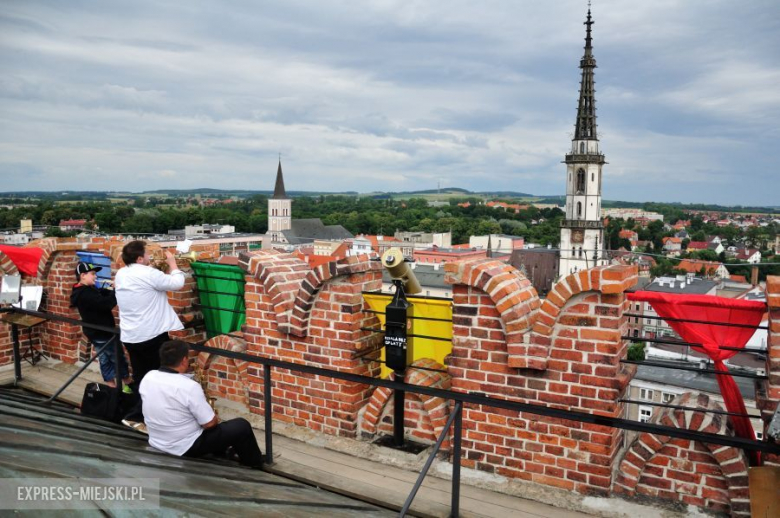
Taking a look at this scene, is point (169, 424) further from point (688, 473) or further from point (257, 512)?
point (688, 473)

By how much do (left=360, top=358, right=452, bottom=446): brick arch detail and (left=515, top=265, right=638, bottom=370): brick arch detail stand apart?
847mm

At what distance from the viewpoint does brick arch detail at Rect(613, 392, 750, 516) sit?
348 cm

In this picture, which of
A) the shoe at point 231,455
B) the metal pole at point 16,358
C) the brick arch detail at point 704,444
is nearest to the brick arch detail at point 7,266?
the metal pole at point 16,358

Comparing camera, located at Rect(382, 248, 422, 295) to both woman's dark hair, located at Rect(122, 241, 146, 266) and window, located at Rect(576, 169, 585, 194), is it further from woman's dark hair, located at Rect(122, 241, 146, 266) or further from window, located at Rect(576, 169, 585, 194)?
window, located at Rect(576, 169, 585, 194)

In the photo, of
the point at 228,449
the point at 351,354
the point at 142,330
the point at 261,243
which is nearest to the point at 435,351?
the point at 351,354

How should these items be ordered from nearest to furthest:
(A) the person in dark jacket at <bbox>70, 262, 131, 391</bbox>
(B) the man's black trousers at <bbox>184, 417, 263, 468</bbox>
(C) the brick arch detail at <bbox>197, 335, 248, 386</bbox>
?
(B) the man's black trousers at <bbox>184, 417, 263, 468</bbox> → (C) the brick arch detail at <bbox>197, 335, 248, 386</bbox> → (A) the person in dark jacket at <bbox>70, 262, 131, 391</bbox>

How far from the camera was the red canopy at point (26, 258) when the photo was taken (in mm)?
7109

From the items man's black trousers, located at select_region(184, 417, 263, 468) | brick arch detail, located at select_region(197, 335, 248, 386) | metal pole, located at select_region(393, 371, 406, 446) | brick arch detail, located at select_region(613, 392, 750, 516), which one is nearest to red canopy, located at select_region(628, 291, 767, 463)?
brick arch detail, located at select_region(613, 392, 750, 516)

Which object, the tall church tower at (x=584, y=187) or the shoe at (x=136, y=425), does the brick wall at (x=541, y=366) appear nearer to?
the shoe at (x=136, y=425)

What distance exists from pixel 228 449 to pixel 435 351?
68.3 inches

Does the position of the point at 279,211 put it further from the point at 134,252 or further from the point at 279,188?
the point at 134,252

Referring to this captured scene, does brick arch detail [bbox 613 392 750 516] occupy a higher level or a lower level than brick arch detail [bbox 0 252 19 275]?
lower

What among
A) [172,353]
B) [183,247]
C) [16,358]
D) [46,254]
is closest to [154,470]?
[172,353]

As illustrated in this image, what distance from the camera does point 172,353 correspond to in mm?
3658
